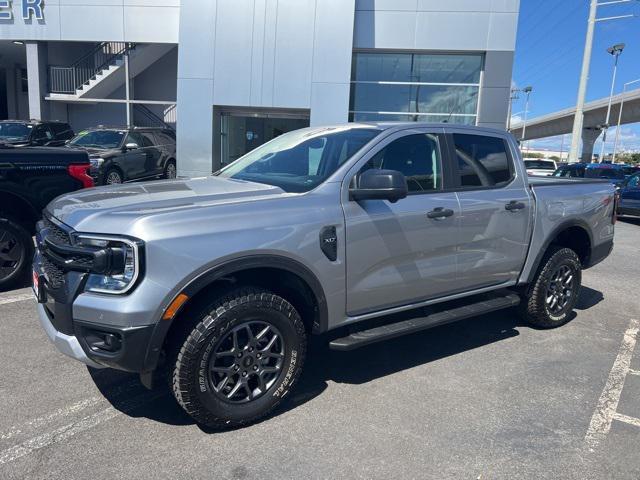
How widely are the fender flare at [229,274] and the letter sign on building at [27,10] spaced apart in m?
22.4

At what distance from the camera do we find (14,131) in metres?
13.7

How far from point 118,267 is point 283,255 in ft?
3.01

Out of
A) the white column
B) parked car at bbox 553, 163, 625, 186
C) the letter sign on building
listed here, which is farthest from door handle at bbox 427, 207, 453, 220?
the white column

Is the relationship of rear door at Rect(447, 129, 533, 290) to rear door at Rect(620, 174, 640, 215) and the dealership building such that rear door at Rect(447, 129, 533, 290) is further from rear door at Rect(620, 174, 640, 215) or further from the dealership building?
the dealership building

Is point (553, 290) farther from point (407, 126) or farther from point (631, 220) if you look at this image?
point (631, 220)

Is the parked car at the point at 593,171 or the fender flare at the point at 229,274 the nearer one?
the fender flare at the point at 229,274

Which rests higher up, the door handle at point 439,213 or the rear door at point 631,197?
the door handle at point 439,213

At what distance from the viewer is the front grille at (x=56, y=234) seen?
290cm

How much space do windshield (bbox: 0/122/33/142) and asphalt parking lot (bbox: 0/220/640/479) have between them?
35.6ft

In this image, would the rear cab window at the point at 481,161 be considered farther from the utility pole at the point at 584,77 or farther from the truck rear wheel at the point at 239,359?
the utility pole at the point at 584,77

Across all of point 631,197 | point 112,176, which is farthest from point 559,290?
point 112,176

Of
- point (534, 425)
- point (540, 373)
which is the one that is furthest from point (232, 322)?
point (540, 373)

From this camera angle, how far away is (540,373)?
159 inches

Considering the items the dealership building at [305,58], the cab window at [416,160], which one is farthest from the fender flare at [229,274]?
the dealership building at [305,58]
